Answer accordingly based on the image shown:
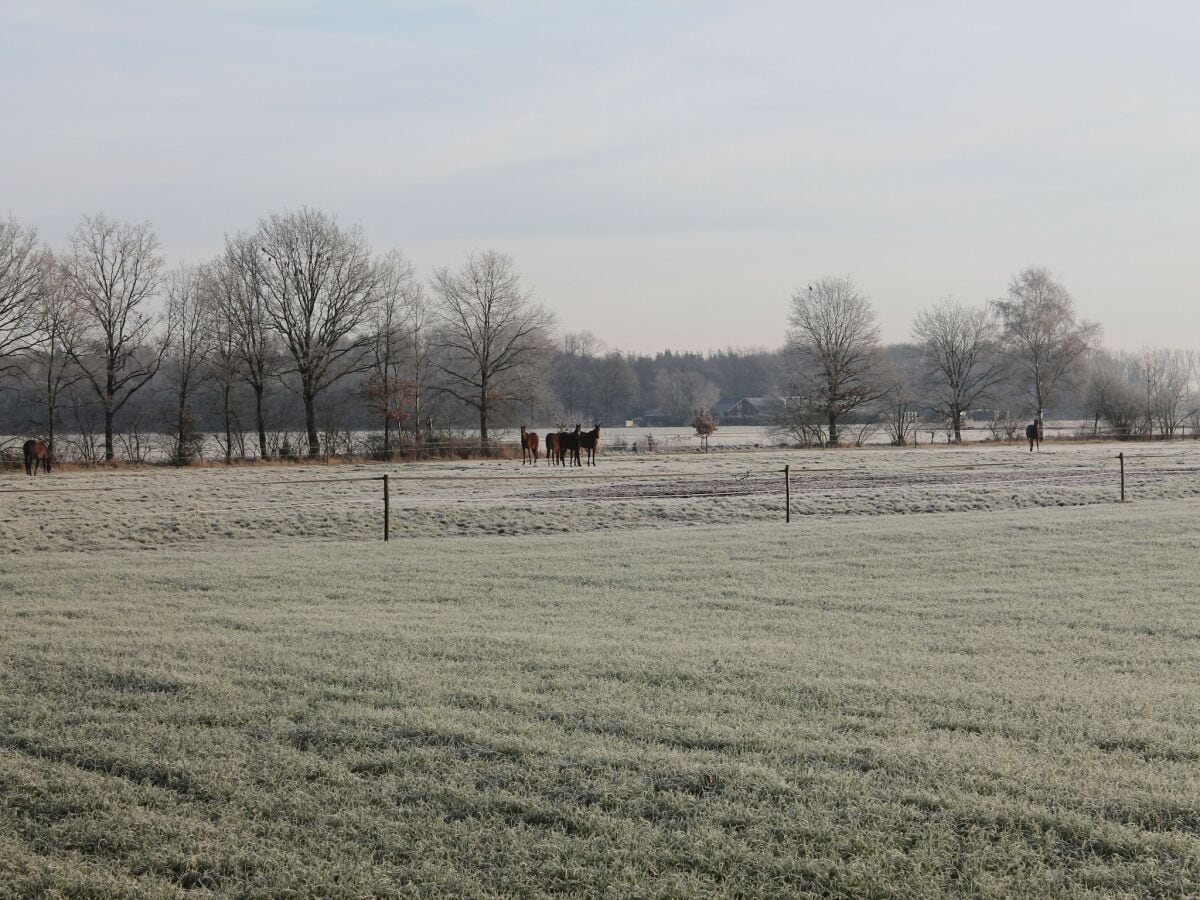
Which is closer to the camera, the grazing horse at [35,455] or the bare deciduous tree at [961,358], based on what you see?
the grazing horse at [35,455]

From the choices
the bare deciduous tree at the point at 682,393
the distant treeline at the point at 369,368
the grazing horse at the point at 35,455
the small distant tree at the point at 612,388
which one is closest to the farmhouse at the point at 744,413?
the bare deciduous tree at the point at 682,393

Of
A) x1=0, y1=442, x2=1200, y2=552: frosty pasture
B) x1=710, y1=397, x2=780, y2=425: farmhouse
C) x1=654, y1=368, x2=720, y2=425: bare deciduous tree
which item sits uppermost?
x1=654, y1=368, x2=720, y2=425: bare deciduous tree

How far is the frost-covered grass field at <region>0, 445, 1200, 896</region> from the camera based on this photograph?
4641 millimetres

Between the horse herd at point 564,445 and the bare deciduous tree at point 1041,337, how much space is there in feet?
133

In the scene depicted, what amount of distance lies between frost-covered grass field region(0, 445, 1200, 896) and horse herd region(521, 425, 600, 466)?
27405 millimetres

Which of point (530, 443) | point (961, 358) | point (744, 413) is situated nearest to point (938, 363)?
point (961, 358)

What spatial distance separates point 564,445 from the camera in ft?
144

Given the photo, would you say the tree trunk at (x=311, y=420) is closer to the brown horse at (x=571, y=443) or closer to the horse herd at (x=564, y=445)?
the horse herd at (x=564, y=445)

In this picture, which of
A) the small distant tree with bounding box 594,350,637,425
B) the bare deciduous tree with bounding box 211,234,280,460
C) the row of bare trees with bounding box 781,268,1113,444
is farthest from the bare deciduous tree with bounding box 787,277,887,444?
the small distant tree with bounding box 594,350,637,425

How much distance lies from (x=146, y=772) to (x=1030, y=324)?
251ft

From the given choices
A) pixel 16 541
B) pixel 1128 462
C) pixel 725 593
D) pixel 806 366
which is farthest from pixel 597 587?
pixel 806 366

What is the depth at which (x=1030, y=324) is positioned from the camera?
74000 millimetres

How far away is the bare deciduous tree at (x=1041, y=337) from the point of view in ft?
240

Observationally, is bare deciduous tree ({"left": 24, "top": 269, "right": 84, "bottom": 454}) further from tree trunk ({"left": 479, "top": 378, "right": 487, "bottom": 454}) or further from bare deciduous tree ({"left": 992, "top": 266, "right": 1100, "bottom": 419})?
bare deciduous tree ({"left": 992, "top": 266, "right": 1100, "bottom": 419})
